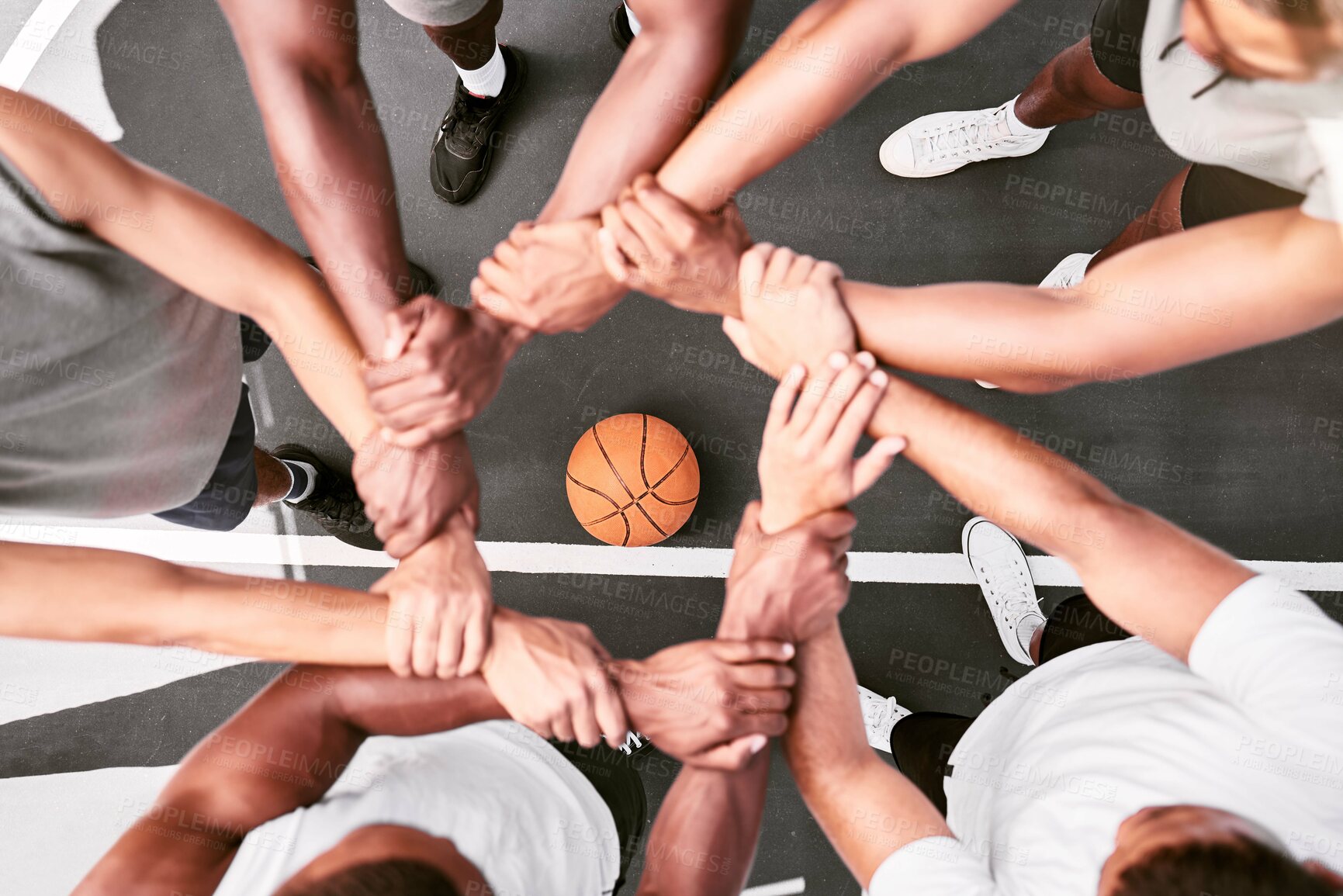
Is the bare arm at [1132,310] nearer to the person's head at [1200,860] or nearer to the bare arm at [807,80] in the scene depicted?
the bare arm at [807,80]

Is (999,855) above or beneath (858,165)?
beneath

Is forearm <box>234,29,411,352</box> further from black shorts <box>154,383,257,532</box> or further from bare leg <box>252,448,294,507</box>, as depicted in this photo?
bare leg <box>252,448,294,507</box>

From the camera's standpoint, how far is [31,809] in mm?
3035

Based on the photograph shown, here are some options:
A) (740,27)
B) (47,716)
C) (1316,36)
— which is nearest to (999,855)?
(1316,36)

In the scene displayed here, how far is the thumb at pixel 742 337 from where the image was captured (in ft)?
7.21

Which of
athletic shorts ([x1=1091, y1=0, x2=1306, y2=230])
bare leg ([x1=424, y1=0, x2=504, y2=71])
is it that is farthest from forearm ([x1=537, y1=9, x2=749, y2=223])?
athletic shorts ([x1=1091, y1=0, x2=1306, y2=230])

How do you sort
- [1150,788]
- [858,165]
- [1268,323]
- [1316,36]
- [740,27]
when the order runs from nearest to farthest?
[1316,36] < [1150,788] < [1268,323] < [740,27] < [858,165]

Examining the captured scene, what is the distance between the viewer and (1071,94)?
9.12ft

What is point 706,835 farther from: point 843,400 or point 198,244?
point 198,244

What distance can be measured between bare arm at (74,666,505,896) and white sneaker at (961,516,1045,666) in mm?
2051

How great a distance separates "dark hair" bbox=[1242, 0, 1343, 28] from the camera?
3.99ft

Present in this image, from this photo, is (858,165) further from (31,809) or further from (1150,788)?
(31,809)

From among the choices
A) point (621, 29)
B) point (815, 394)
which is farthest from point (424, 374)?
point (621, 29)

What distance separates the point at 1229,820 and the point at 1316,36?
1.40 meters
